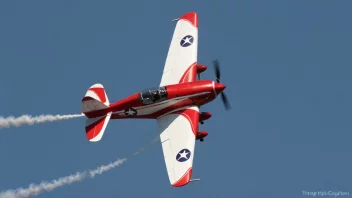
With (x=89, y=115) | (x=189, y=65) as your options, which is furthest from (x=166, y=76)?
(x=89, y=115)

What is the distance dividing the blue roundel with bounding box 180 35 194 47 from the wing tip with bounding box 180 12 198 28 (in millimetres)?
1153

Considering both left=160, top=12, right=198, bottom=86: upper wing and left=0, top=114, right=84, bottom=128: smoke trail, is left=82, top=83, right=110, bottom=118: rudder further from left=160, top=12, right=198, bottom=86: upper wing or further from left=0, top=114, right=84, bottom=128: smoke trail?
left=160, top=12, right=198, bottom=86: upper wing

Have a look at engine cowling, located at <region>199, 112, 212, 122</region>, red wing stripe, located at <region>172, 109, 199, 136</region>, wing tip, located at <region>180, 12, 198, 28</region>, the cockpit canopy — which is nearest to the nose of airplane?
engine cowling, located at <region>199, 112, 212, 122</region>

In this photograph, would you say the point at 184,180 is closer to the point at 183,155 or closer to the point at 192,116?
the point at 183,155

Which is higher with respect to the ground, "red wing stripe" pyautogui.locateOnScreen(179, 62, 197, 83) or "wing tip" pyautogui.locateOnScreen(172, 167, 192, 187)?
"red wing stripe" pyautogui.locateOnScreen(179, 62, 197, 83)

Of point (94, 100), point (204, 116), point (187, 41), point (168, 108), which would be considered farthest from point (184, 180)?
point (187, 41)

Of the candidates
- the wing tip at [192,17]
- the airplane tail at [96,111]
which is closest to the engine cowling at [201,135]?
the airplane tail at [96,111]

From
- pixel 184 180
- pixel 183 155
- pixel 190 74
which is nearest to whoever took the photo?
pixel 184 180

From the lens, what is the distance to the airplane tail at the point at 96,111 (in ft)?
156

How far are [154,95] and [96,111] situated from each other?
135 inches

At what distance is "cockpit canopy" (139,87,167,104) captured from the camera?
47.6 metres

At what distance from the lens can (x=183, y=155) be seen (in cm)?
4534

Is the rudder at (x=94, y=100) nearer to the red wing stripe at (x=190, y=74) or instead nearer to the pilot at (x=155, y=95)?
the pilot at (x=155, y=95)

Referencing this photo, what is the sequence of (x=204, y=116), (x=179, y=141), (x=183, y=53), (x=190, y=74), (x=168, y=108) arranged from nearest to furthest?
(x=179, y=141)
(x=168, y=108)
(x=204, y=116)
(x=190, y=74)
(x=183, y=53)
